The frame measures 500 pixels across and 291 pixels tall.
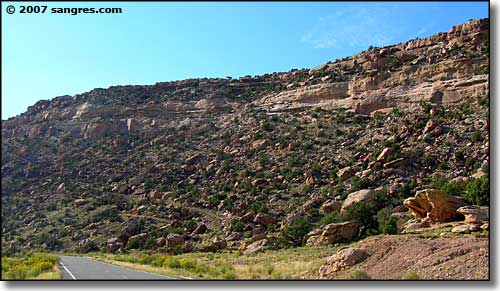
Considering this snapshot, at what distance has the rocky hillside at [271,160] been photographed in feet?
83.5

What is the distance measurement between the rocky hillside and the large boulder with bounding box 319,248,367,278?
4.43 m

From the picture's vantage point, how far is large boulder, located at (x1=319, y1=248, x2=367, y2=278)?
13.3 meters

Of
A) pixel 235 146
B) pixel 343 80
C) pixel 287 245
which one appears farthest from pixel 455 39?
pixel 287 245

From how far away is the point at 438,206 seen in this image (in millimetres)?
18750

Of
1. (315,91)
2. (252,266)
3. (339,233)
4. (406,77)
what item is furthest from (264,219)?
(315,91)

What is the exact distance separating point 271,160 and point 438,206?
55.1 ft

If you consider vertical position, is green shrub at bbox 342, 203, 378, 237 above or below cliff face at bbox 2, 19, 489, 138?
below

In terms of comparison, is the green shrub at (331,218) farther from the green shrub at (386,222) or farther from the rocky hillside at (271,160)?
the green shrub at (386,222)

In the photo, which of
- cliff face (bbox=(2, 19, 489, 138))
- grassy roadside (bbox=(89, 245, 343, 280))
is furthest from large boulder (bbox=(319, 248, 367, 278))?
cliff face (bbox=(2, 19, 489, 138))

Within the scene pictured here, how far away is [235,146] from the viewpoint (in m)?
38.8

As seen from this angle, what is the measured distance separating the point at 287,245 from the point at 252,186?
9504 mm

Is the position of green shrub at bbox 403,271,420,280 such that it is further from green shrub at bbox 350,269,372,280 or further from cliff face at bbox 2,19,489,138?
cliff face at bbox 2,19,489,138

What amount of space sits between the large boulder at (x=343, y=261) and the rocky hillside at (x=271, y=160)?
14.5 feet

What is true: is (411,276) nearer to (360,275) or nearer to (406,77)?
(360,275)
